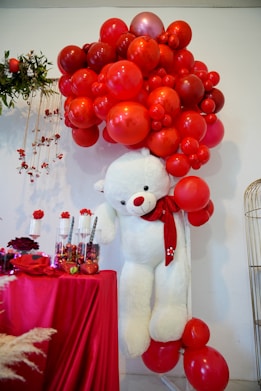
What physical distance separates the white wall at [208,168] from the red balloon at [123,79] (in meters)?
0.57

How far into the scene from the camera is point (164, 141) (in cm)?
122

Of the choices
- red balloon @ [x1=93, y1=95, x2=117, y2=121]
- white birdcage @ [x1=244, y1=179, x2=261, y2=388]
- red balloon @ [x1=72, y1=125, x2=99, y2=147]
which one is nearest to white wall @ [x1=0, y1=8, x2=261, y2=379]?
white birdcage @ [x1=244, y1=179, x2=261, y2=388]

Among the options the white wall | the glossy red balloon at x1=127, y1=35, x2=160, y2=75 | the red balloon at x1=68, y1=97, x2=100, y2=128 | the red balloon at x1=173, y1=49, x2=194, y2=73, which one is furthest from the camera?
the white wall

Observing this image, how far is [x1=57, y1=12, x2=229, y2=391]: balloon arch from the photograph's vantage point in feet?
3.80

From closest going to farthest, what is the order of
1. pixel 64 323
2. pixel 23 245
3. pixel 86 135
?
1. pixel 64 323
2. pixel 23 245
3. pixel 86 135

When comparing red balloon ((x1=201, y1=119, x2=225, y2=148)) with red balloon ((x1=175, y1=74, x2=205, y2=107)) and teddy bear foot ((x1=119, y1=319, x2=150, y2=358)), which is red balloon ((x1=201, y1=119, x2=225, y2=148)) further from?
teddy bear foot ((x1=119, y1=319, x2=150, y2=358))

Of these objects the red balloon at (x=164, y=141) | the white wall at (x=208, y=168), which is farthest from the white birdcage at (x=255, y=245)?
the red balloon at (x=164, y=141)

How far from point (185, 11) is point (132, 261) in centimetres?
183

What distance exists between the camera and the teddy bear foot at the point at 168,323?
1.18 metres

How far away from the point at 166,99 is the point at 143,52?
0.74ft

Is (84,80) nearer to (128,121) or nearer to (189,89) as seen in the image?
(128,121)

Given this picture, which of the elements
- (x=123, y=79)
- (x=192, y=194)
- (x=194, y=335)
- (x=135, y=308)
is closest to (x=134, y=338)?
(x=135, y=308)

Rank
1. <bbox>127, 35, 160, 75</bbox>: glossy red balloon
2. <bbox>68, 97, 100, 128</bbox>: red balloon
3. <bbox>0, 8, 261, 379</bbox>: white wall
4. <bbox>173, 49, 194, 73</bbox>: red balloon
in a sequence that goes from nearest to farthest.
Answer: <bbox>127, 35, 160, 75</bbox>: glossy red balloon < <bbox>68, 97, 100, 128</bbox>: red balloon < <bbox>173, 49, 194, 73</bbox>: red balloon < <bbox>0, 8, 261, 379</bbox>: white wall

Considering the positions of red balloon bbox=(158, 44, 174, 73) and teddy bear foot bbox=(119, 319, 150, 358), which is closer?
teddy bear foot bbox=(119, 319, 150, 358)
